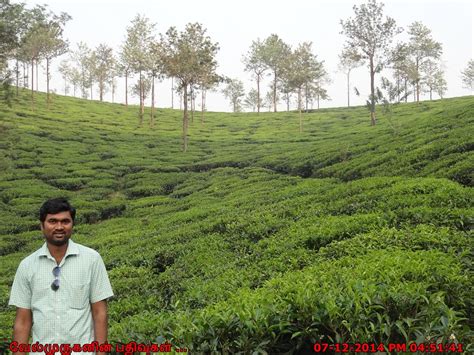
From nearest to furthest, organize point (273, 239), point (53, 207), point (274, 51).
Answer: point (53, 207)
point (273, 239)
point (274, 51)

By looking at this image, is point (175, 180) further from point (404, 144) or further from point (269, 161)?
point (404, 144)

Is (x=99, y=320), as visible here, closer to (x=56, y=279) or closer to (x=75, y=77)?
(x=56, y=279)

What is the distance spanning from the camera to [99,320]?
4430 millimetres

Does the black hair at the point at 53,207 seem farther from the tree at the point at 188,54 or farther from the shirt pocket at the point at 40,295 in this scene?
the tree at the point at 188,54

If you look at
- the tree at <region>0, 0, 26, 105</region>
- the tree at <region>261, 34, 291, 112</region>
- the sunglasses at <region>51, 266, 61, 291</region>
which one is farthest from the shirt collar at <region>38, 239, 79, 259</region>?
the tree at <region>261, 34, 291, 112</region>

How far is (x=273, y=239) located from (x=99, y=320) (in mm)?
7619

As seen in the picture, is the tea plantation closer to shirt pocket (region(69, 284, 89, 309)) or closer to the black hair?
shirt pocket (region(69, 284, 89, 309))

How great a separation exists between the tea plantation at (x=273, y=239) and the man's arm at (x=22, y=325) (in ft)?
4.79

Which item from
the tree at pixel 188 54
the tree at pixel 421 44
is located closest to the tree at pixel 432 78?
the tree at pixel 421 44

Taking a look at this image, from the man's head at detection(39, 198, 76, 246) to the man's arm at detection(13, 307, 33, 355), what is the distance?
0.75 meters

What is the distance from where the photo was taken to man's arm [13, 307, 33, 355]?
423 centimetres

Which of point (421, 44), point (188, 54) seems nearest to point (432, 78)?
point (421, 44)

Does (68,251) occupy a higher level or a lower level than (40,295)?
higher

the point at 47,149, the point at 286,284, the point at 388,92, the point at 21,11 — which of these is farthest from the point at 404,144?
the point at 47,149
